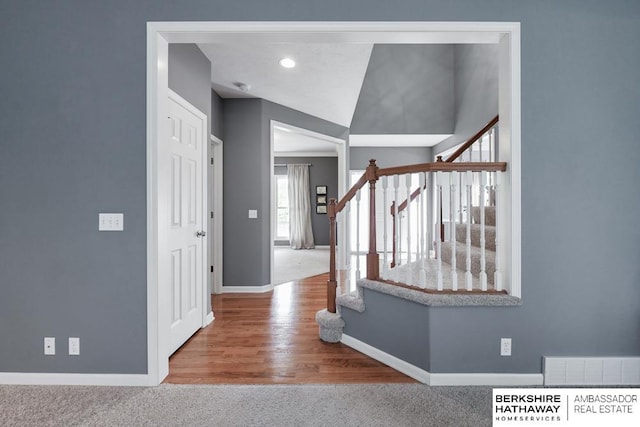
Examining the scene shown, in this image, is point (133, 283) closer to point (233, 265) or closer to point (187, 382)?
point (187, 382)

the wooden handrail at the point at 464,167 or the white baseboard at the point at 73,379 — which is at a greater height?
the wooden handrail at the point at 464,167

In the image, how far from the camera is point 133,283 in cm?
208

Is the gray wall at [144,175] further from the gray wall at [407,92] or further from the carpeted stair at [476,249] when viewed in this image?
the gray wall at [407,92]

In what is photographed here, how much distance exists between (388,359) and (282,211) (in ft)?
24.6

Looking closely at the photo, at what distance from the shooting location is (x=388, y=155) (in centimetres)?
751

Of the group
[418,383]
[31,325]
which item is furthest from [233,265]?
[418,383]

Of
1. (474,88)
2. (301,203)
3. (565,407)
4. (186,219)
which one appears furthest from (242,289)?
(301,203)

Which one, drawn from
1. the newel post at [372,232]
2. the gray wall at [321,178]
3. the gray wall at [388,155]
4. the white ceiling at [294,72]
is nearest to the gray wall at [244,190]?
the white ceiling at [294,72]

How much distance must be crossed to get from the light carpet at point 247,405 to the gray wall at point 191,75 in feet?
4.35

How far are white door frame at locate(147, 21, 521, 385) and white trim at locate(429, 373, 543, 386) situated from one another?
57cm

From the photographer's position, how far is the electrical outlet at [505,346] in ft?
6.77

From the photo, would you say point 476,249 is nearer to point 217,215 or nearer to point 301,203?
point 217,215

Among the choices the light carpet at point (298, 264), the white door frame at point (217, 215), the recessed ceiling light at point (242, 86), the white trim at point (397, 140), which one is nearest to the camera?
the recessed ceiling light at point (242, 86)

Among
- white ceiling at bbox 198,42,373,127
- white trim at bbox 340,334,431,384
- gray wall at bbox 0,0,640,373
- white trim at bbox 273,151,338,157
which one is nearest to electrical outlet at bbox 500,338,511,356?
gray wall at bbox 0,0,640,373
